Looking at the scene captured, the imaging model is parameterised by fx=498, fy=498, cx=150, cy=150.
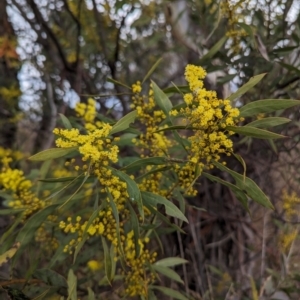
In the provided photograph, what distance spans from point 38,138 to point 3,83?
34cm

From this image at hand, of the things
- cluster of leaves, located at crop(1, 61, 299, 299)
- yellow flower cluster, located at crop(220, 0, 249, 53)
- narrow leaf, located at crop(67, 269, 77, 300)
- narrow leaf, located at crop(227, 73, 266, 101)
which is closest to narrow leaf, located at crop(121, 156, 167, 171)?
cluster of leaves, located at crop(1, 61, 299, 299)

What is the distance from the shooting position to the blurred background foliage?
168 centimetres

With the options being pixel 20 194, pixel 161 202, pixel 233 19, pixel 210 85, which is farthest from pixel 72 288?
pixel 210 85

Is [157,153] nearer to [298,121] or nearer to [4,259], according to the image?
[4,259]

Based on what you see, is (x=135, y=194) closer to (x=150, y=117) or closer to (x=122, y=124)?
(x=122, y=124)

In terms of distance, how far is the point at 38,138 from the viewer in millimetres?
2689

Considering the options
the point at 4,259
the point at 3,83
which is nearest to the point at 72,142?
the point at 4,259

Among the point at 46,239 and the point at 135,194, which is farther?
the point at 46,239

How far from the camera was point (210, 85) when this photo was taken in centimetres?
214

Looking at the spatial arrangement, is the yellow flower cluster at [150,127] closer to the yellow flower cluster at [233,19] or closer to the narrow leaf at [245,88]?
the narrow leaf at [245,88]

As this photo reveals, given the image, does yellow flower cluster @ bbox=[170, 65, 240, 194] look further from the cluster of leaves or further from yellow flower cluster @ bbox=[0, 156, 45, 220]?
yellow flower cluster @ bbox=[0, 156, 45, 220]

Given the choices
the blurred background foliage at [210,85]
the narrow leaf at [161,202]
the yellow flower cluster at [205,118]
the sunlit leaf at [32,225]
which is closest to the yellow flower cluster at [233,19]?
the blurred background foliage at [210,85]

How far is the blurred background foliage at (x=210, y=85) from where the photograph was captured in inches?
66.1

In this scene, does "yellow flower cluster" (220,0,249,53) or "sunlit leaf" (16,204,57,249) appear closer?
"sunlit leaf" (16,204,57,249)
